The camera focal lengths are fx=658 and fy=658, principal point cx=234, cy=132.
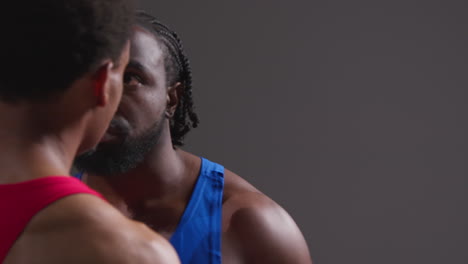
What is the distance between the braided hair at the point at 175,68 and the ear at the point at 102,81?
29.3 inches

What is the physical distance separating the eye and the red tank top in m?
0.71

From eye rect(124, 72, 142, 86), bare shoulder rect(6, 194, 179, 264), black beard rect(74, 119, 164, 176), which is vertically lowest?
black beard rect(74, 119, 164, 176)

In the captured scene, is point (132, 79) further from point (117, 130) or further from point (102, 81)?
point (102, 81)

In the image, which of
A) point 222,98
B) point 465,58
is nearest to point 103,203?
point 222,98

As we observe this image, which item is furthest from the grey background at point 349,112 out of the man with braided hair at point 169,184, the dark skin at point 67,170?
the dark skin at point 67,170

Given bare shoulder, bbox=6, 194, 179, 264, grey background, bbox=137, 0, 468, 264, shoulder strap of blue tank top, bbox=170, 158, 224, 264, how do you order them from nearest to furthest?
bare shoulder, bbox=6, 194, 179, 264
shoulder strap of blue tank top, bbox=170, 158, 224, 264
grey background, bbox=137, 0, 468, 264

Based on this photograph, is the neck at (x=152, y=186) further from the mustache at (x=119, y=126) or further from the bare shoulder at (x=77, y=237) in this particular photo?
the bare shoulder at (x=77, y=237)

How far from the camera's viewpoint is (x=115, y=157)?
1335 millimetres

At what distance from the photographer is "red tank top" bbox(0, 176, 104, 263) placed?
0.65 meters

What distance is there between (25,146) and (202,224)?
0.72m

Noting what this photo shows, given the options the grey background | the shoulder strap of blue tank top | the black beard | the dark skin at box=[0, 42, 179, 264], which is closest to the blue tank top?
the shoulder strap of blue tank top

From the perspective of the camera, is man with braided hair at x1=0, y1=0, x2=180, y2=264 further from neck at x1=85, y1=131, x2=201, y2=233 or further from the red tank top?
neck at x1=85, y1=131, x2=201, y2=233

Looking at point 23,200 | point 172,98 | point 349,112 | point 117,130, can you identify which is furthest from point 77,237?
point 349,112

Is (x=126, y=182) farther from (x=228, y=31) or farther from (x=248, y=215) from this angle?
(x=228, y=31)
